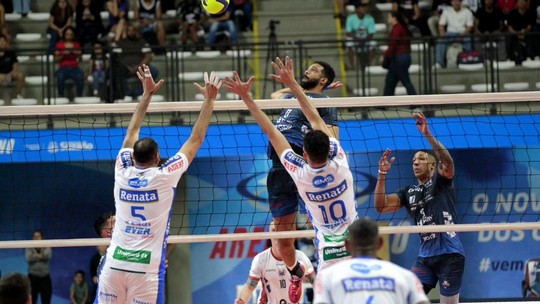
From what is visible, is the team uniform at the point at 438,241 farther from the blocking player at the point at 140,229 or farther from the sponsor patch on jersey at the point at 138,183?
the sponsor patch on jersey at the point at 138,183

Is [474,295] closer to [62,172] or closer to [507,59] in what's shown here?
[507,59]

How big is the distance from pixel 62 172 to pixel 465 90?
7.62 metres

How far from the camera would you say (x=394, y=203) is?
11.9 m

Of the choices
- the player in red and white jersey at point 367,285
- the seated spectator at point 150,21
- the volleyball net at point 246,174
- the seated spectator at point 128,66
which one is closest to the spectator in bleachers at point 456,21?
the volleyball net at point 246,174

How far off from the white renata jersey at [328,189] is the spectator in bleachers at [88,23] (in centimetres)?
1215

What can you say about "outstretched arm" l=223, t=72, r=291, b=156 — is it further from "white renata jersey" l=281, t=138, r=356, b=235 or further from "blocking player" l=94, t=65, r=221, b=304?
"blocking player" l=94, t=65, r=221, b=304

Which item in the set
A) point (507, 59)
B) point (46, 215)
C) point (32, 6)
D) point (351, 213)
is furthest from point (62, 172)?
point (351, 213)

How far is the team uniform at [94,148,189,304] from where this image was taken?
30.0ft

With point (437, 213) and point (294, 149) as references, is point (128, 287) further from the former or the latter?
point (437, 213)

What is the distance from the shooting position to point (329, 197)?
364 inches

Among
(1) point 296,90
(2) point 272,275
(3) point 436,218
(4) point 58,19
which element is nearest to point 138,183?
(1) point 296,90

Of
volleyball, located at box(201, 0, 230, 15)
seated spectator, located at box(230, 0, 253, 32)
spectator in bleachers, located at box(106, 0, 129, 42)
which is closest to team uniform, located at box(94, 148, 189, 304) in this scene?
volleyball, located at box(201, 0, 230, 15)

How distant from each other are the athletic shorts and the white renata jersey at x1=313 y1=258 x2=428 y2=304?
256cm

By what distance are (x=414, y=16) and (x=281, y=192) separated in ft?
35.0
